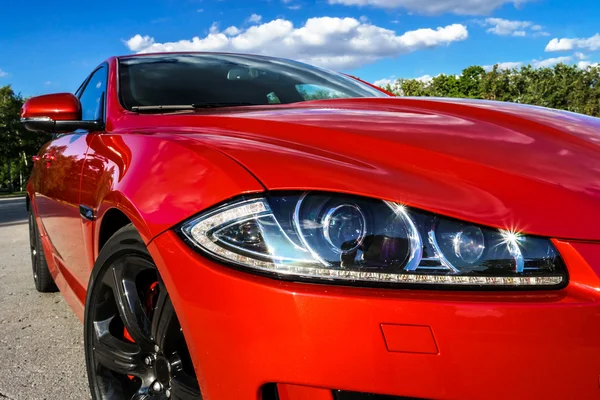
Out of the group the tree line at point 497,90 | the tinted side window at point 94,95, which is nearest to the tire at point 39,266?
the tinted side window at point 94,95

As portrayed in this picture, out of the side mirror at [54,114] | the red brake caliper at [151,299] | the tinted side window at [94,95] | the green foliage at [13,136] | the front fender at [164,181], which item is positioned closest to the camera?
the front fender at [164,181]

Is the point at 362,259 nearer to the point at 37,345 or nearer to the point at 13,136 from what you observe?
the point at 37,345

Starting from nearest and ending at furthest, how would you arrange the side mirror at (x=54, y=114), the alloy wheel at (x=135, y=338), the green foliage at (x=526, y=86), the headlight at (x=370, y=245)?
1. the headlight at (x=370, y=245)
2. the alloy wheel at (x=135, y=338)
3. the side mirror at (x=54, y=114)
4. the green foliage at (x=526, y=86)

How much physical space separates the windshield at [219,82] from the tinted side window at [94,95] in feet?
0.60

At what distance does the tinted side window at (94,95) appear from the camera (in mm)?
3053

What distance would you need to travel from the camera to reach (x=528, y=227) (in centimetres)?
118

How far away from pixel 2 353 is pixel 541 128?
2691 mm

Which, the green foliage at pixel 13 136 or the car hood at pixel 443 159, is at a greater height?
the car hood at pixel 443 159

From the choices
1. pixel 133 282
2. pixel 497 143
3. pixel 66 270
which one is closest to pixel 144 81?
pixel 66 270

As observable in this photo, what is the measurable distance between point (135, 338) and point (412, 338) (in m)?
1.05

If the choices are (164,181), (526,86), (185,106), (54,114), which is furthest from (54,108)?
(526,86)

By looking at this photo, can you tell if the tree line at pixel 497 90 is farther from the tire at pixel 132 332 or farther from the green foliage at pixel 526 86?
the tire at pixel 132 332

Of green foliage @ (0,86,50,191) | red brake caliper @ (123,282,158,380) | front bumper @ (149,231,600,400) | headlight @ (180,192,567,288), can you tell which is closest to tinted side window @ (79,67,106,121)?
red brake caliper @ (123,282,158,380)

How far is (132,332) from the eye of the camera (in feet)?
6.05
